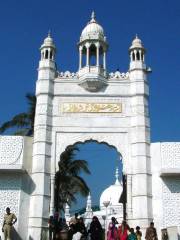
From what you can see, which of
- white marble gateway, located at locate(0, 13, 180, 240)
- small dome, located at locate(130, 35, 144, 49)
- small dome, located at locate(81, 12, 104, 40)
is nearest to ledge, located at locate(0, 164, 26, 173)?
white marble gateway, located at locate(0, 13, 180, 240)

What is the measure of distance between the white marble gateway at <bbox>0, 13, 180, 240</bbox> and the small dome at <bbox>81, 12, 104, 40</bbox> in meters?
0.13

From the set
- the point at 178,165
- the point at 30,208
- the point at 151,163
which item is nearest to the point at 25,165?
the point at 30,208

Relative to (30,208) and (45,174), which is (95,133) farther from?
(30,208)

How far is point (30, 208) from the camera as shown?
16484 mm

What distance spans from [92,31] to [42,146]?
5897 mm

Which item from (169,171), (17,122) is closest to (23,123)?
(17,122)

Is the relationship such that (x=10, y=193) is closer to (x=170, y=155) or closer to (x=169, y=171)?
(x=169, y=171)

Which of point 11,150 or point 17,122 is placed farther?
point 17,122

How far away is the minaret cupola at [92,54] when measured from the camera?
18.0 m

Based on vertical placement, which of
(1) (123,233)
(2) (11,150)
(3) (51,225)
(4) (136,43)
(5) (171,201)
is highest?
(4) (136,43)

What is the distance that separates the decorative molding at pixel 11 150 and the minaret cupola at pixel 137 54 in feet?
19.1

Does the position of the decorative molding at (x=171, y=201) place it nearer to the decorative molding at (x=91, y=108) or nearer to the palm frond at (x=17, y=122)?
the decorative molding at (x=91, y=108)

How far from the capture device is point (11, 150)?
669 inches

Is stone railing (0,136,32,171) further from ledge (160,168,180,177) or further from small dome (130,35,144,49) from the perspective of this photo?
small dome (130,35,144,49)
